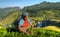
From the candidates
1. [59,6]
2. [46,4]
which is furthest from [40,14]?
[46,4]

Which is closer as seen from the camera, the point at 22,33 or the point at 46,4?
the point at 22,33

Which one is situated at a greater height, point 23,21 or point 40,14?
point 23,21

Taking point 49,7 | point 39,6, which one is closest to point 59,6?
point 49,7

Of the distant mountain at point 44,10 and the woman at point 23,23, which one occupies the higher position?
the woman at point 23,23

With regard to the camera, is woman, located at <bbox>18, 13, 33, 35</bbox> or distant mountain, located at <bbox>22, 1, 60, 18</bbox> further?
distant mountain, located at <bbox>22, 1, 60, 18</bbox>

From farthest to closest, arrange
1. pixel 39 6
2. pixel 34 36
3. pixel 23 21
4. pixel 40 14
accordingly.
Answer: pixel 39 6 < pixel 40 14 < pixel 23 21 < pixel 34 36

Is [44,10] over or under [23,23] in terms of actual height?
under

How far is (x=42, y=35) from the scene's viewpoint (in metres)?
8.21

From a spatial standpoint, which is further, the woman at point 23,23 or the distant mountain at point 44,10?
the distant mountain at point 44,10

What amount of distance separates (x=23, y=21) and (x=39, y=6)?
10135cm

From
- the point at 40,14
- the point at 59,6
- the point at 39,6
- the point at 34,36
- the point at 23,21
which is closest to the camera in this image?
the point at 34,36

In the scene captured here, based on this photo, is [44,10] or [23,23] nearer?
[23,23]

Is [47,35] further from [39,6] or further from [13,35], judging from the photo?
[39,6]

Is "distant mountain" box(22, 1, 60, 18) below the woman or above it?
below
